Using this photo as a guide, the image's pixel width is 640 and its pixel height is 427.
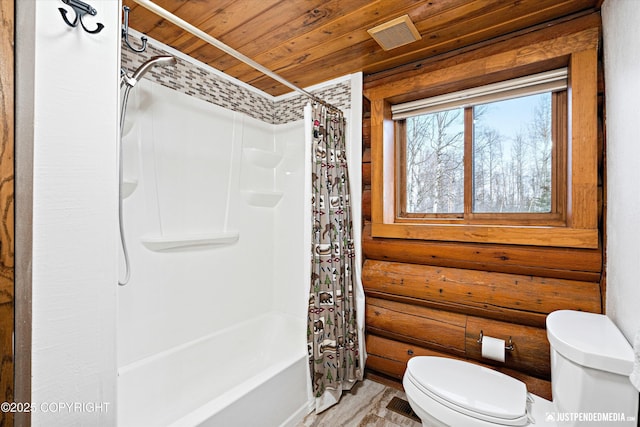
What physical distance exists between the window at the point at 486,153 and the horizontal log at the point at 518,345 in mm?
628

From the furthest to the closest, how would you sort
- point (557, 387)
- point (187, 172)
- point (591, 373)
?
point (187, 172) → point (557, 387) → point (591, 373)

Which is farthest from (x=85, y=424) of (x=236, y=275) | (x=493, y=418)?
(x=236, y=275)

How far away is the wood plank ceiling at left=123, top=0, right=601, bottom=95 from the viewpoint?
1.53 m

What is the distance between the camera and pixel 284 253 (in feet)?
8.79

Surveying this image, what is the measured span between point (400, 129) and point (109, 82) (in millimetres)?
1901

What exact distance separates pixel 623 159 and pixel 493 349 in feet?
3.58

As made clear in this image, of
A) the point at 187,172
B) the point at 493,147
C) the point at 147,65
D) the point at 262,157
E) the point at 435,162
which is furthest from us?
the point at 262,157

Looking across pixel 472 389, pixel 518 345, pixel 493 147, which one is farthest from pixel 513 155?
pixel 472 389

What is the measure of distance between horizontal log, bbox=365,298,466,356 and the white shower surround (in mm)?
547

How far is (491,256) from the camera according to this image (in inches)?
70.0

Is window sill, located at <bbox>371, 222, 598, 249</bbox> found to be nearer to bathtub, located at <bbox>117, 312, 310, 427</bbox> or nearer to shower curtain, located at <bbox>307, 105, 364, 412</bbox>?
shower curtain, located at <bbox>307, 105, 364, 412</bbox>

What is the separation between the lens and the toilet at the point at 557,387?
1.04 meters

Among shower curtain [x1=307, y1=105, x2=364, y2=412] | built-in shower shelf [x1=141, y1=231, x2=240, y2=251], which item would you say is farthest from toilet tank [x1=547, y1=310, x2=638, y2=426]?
built-in shower shelf [x1=141, y1=231, x2=240, y2=251]

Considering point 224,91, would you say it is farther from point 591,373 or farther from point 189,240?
point 591,373
